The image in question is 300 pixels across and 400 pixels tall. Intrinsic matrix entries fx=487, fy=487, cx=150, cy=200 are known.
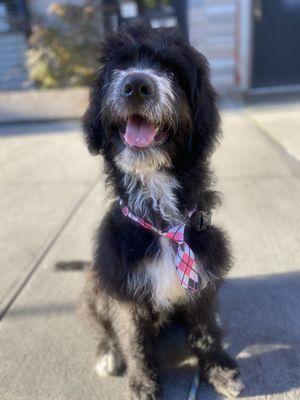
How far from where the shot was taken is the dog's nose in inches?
87.3

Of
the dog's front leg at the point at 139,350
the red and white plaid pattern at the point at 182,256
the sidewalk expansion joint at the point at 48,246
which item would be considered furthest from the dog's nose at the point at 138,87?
the sidewalk expansion joint at the point at 48,246

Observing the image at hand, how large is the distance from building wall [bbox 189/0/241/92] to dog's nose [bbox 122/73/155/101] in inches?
280

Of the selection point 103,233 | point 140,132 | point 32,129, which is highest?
point 140,132

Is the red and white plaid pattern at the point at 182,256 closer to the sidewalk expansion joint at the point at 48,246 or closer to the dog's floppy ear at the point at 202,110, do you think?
the dog's floppy ear at the point at 202,110

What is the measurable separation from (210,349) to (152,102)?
142 centimetres

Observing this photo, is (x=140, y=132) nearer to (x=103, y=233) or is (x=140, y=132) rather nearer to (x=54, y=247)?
(x=103, y=233)

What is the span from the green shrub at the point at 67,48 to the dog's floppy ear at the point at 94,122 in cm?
661

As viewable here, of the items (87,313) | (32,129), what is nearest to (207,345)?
(87,313)

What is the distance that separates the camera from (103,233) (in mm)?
2725

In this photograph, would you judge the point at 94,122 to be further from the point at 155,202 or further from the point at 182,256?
the point at 182,256

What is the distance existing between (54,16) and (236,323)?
8170mm

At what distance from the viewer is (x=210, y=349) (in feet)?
9.00

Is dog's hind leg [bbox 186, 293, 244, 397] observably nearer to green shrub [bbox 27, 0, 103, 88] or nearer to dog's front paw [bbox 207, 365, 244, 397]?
dog's front paw [bbox 207, 365, 244, 397]

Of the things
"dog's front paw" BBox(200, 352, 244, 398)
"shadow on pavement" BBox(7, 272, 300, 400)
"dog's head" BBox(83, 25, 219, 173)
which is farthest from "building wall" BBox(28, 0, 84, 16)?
"dog's front paw" BBox(200, 352, 244, 398)
